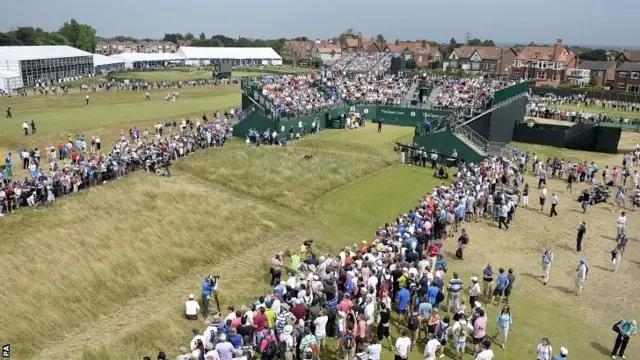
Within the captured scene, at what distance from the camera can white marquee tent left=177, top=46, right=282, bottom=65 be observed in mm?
112938

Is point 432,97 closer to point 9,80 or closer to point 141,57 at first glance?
point 9,80

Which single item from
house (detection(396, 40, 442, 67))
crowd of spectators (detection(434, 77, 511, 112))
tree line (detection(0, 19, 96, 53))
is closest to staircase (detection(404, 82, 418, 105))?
crowd of spectators (detection(434, 77, 511, 112))

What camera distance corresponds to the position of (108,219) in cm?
1905

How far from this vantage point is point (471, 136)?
32719 millimetres

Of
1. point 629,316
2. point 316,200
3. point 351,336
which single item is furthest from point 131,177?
point 629,316

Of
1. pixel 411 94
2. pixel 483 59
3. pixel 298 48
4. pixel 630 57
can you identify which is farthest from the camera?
pixel 298 48

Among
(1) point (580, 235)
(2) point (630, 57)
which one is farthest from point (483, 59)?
(1) point (580, 235)

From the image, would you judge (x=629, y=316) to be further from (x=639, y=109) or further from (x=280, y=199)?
(x=639, y=109)

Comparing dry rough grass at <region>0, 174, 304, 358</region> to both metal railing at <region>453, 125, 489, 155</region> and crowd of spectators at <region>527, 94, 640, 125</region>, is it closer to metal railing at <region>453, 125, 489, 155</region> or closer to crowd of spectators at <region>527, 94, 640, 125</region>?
metal railing at <region>453, 125, 489, 155</region>

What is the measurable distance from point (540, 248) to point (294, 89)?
95.8 ft

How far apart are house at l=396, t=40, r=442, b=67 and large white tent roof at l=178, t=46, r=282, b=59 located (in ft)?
109

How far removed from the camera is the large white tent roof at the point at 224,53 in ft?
371

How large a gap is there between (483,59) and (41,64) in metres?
81.7

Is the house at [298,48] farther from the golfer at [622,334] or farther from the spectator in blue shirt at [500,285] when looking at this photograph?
the golfer at [622,334]
